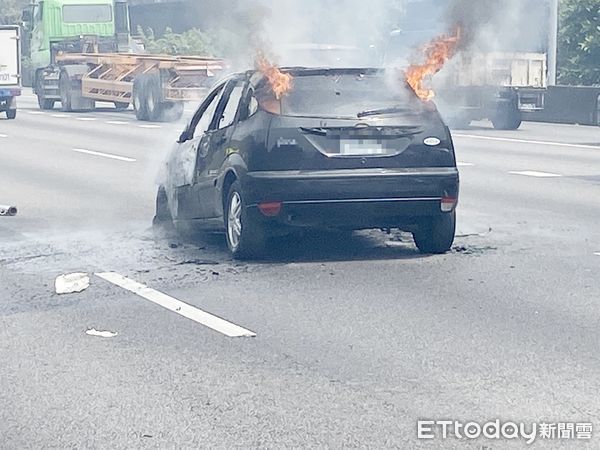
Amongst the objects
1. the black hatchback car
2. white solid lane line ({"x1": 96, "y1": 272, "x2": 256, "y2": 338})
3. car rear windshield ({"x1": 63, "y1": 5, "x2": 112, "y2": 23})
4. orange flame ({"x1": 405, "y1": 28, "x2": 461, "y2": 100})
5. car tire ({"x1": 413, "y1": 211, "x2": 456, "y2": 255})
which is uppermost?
car rear windshield ({"x1": 63, "y1": 5, "x2": 112, "y2": 23})

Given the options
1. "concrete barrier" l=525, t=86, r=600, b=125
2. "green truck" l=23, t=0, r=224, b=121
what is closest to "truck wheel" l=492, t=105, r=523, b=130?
"concrete barrier" l=525, t=86, r=600, b=125

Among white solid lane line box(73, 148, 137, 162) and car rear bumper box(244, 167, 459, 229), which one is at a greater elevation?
car rear bumper box(244, 167, 459, 229)

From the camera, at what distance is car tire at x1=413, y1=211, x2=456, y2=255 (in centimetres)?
1132

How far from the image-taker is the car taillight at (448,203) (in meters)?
11.1

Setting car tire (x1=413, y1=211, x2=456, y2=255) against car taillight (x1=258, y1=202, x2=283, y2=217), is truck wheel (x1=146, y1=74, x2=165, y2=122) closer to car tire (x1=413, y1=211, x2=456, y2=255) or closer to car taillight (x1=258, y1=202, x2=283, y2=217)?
car tire (x1=413, y1=211, x2=456, y2=255)

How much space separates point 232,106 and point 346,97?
114cm

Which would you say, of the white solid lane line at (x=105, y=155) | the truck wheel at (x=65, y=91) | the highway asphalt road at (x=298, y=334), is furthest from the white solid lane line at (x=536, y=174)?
the truck wheel at (x=65, y=91)

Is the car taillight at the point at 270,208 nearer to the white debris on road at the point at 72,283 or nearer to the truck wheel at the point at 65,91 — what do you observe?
the white debris on road at the point at 72,283

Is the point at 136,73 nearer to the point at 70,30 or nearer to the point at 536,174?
the point at 70,30

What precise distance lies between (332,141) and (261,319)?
2410 mm

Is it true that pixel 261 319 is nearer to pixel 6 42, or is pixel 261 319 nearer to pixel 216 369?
pixel 216 369

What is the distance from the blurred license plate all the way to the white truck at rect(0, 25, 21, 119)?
28.5 m

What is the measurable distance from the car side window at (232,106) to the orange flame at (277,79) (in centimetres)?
32

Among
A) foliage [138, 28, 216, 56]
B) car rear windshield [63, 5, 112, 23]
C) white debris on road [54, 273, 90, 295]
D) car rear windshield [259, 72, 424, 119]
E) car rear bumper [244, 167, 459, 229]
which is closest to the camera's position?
white debris on road [54, 273, 90, 295]
